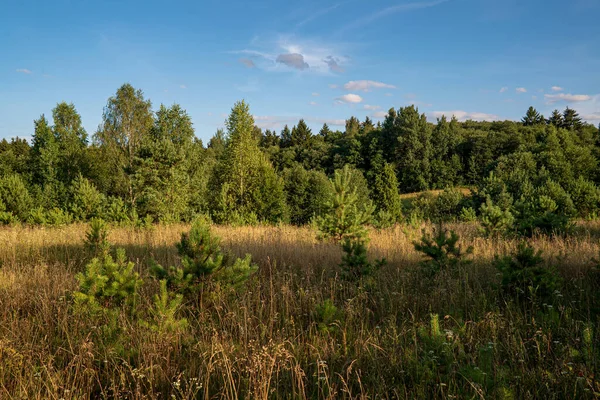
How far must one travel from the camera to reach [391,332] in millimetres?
3717

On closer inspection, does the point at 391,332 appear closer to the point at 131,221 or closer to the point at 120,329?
the point at 120,329

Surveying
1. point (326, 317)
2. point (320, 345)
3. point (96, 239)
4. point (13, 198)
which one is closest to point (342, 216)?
point (96, 239)

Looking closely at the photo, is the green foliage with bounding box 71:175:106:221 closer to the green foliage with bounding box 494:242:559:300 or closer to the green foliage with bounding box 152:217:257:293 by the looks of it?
the green foliage with bounding box 152:217:257:293

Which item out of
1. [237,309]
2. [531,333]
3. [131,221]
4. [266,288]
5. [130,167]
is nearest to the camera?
[531,333]

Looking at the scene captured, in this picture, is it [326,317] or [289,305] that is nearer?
[326,317]

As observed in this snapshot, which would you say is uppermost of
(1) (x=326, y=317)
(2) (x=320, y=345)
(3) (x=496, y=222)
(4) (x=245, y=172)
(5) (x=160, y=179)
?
(4) (x=245, y=172)

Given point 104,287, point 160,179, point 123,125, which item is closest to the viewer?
point 104,287

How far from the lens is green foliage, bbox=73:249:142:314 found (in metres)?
3.63

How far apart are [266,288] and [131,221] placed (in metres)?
8.65

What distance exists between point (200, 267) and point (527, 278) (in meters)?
4.02

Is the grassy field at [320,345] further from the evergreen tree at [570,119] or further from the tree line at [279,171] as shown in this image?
the evergreen tree at [570,119]

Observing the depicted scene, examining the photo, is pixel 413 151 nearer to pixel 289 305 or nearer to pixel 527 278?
pixel 527 278

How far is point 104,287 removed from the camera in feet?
12.2

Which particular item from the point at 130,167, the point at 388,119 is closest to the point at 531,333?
the point at 130,167
